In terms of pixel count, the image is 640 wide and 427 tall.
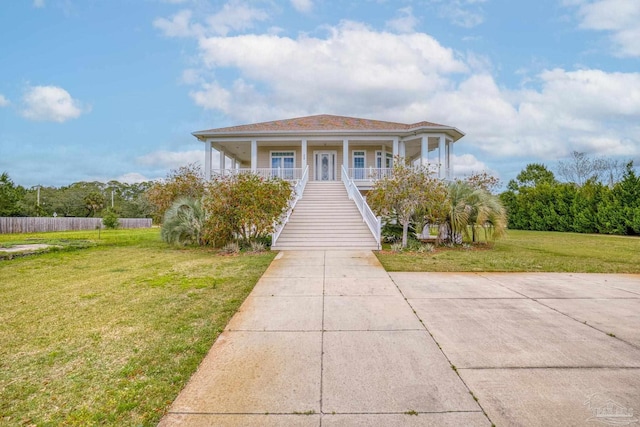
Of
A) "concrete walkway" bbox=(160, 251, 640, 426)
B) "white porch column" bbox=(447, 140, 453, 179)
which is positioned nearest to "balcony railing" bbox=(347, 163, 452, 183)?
"white porch column" bbox=(447, 140, 453, 179)

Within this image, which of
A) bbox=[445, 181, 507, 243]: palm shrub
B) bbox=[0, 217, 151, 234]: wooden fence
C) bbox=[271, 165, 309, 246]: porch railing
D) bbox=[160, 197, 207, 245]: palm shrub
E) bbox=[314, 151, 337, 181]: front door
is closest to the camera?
bbox=[445, 181, 507, 243]: palm shrub

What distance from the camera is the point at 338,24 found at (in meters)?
16.0

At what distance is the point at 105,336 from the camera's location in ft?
12.1

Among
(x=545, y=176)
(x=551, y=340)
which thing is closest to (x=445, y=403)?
(x=551, y=340)

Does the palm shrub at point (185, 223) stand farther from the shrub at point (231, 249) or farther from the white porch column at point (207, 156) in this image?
the white porch column at point (207, 156)

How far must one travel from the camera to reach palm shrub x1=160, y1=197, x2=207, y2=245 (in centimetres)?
1165

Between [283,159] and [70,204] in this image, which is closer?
[283,159]

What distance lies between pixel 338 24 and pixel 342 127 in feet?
17.7

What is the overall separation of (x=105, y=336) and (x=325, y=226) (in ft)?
31.0

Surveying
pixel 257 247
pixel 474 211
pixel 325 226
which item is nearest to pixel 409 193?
pixel 474 211

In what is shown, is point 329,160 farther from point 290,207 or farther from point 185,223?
point 185,223

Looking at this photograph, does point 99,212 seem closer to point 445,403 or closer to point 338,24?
point 338,24

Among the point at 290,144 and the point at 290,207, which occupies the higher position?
the point at 290,144

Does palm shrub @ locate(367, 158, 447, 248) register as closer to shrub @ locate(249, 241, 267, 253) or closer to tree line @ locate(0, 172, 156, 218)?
shrub @ locate(249, 241, 267, 253)
